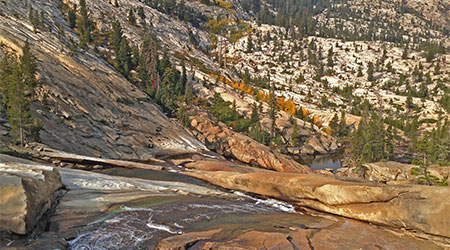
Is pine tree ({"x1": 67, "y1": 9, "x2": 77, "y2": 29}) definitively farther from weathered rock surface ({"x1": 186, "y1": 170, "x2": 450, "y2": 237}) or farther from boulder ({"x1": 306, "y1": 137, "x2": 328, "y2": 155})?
weathered rock surface ({"x1": 186, "y1": 170, "x2": 450, "y2": 237})

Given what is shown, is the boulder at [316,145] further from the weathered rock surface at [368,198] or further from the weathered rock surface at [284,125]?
the weathered rock surface at [368,198]

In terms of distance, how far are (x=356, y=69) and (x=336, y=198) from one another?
667 feet

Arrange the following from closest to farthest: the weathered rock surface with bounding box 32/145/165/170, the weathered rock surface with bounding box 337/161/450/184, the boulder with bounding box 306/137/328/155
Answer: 1. the weathered rock surface with bounding box 32/145/165/170
2. the weathered rock surface with bounding box 337/161/450/184
3. the boulder with bounding box 306/137/328/155

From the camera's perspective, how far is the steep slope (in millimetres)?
43375

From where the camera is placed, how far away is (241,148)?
7125 cm

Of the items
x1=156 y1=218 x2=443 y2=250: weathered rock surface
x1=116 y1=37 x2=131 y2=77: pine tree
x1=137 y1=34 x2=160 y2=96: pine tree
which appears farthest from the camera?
x1=116 y1=37 x2=131 y2=77: pine tree

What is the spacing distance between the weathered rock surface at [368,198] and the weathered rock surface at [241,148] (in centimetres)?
3619

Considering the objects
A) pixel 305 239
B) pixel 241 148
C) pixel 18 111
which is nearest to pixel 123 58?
pixel 241 148

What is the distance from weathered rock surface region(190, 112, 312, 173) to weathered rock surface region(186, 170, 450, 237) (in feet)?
119

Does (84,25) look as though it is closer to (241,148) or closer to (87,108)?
(87,108)

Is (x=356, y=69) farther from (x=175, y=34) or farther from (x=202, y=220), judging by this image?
(x=202, y=220)

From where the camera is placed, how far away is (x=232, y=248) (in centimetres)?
1440

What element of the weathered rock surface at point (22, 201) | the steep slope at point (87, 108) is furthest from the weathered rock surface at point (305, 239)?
the steep slope at point (87, 108)

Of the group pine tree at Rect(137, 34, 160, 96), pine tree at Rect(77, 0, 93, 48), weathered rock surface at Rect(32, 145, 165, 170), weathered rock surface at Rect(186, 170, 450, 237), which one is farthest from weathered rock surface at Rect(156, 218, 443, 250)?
pine tree at Rect(77, 0, 93, 48)
